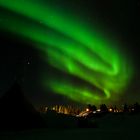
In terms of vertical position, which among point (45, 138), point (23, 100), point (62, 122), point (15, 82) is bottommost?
point (45, 138)

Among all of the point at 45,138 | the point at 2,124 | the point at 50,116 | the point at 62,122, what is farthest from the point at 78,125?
the point at 45,138

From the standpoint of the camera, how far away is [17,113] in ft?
67.8

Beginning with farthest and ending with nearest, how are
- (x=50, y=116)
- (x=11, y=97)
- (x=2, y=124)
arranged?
(x=50, y=116) < (x=11, y=97) < (x=2, y=124)

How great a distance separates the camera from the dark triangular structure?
20.2 meters

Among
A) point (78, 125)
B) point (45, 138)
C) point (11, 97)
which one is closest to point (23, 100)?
point (11, 97)

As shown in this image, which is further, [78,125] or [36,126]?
[78,125]

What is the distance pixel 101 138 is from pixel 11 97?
979 centimetres

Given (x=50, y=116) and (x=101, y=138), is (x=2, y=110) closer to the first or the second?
(x=50, y=116)

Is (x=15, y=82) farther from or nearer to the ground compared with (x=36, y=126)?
farther from the ground

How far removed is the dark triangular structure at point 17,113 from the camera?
20188 mm

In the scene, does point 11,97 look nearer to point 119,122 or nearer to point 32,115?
point 32,115

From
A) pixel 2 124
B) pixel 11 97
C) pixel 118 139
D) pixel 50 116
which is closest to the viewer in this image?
pixel 118 139

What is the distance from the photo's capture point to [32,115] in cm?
2128

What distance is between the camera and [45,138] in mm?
13961
